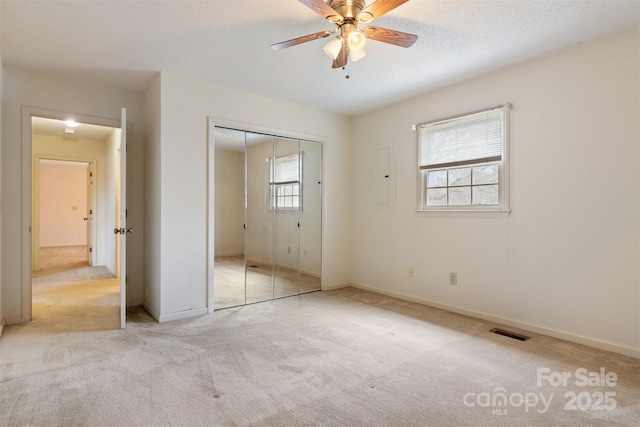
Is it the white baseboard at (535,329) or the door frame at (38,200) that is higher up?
the door frame at (38,200)

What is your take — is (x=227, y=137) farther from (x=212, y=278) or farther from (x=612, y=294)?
(x=612, y=294)

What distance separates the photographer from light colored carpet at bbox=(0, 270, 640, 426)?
1789 millimetres

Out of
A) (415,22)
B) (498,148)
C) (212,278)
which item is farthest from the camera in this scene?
A: (212,278)

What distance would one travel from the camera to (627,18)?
7.69ft

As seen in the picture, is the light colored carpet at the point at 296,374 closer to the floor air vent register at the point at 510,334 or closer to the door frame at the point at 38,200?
the floor air vent register at the point at 510,334

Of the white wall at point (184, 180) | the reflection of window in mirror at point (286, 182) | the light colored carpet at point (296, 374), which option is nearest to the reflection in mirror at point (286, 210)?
the reflection of window in mirror at point (286, 182)

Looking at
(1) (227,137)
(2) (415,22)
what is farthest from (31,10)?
(2) (415,22)

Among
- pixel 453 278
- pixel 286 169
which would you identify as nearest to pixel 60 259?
pixel 286 169

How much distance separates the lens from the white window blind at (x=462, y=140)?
3297 millimetres

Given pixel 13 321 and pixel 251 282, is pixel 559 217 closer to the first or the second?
pixel 251 282

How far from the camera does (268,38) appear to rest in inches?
104

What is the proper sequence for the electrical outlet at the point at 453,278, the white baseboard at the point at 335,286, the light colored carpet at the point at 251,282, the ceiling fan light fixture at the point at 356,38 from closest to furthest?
the ceiling fan light fixture at the point at 356,38, the electrical outlet at the point at 453,278, the light colored carpet at the point at 251,282, the white baseboard at the point at 335,286

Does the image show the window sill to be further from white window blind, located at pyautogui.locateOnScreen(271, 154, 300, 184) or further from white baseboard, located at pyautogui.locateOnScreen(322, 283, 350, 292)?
white window blind, located at pyautogui.locateOnScreen(271, 154, 300, 184)

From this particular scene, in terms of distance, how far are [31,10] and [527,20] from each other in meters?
3.43
